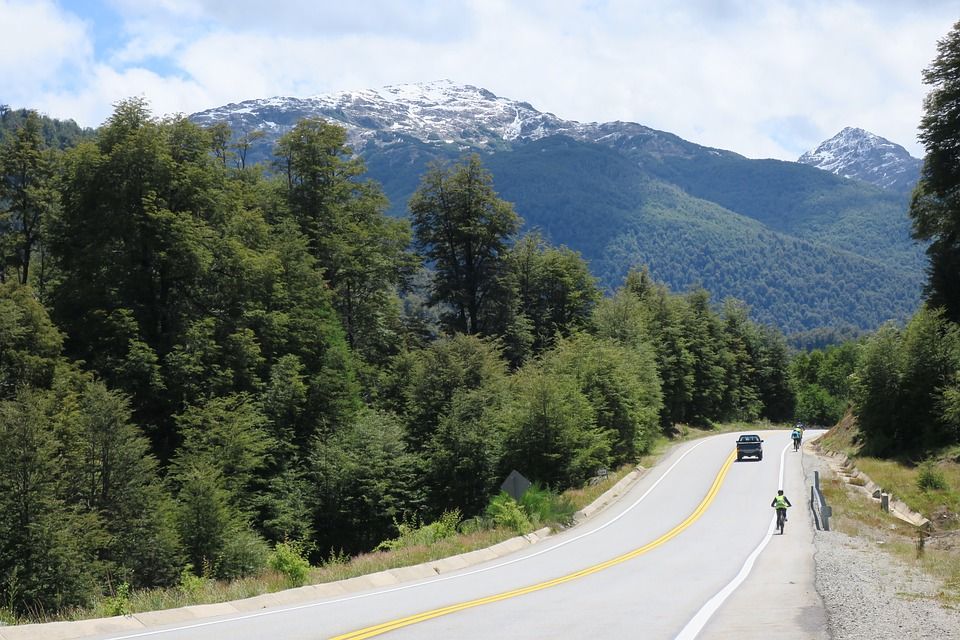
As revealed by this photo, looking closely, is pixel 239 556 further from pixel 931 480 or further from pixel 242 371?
pixel 931 480

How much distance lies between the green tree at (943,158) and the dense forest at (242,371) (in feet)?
70.6

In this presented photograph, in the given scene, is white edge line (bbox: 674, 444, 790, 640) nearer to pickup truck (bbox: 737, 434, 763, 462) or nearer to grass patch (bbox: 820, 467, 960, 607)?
grass patch (bbox: 820, 467, 960, 607)

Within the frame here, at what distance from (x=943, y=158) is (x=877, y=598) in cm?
4203

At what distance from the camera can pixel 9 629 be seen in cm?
922

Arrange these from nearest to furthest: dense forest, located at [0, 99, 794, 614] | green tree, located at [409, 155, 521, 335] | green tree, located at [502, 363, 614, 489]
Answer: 1. dense forest, located at [0, 99, 794, 614]
2. green tree, located at [502, 363, 614, 489]
3. green tree, located at [409, 155, 521, 335]

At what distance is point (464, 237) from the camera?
2447 inches

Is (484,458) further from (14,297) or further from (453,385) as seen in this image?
(14,297)

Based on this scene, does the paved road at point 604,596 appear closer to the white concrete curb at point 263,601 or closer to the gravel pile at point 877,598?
the gravel pile at point 877,598

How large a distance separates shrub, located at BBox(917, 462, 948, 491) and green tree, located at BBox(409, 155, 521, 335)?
34.3m

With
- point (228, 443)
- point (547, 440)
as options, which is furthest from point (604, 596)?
point (228, 443)

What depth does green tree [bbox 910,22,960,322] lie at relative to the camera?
152 ft

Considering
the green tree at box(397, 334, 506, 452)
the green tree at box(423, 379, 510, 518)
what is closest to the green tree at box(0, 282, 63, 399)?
the green tree at box(423, 379, 510, 518)

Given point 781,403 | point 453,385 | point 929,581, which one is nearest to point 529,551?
point 929,581

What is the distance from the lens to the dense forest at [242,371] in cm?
2962
